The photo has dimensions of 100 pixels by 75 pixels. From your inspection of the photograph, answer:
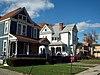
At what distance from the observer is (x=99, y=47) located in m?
70.4

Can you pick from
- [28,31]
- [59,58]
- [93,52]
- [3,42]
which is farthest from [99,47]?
[3,42]

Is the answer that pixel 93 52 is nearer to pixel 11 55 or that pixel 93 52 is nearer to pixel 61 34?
pixel 61 34

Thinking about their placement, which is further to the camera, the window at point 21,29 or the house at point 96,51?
the house at point 96,51

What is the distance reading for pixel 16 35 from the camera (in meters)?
30.7

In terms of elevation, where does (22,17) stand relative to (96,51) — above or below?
above

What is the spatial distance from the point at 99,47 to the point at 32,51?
4167cm

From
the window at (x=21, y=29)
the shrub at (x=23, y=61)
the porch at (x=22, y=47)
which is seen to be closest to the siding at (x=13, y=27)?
the window at (x=21, y=29)

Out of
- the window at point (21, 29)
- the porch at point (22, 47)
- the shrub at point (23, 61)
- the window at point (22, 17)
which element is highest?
the window at point (22, 17)

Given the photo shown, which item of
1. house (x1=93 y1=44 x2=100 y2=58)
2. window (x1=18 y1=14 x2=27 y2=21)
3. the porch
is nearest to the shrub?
the porch

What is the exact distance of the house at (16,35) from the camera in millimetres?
29469

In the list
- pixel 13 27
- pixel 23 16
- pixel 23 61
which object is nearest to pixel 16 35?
pixel 13 27

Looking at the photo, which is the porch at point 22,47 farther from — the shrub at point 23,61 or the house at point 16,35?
the shrub at point 23,61

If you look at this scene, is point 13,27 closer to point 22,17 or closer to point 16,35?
point 16,35

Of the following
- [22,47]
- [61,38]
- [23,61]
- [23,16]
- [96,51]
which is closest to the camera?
[23,61]
